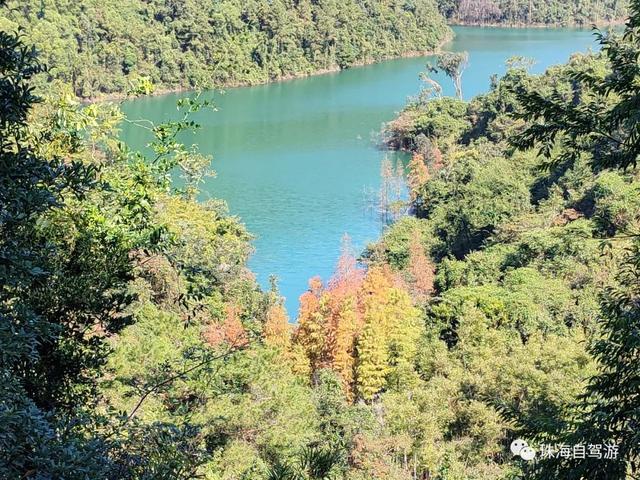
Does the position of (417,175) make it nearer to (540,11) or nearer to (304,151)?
(304,151)

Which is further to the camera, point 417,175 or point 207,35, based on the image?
point 207,35

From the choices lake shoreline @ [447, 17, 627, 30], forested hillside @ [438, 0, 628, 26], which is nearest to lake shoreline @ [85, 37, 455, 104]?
lake shoreline @ [447, 17, 627, 30]

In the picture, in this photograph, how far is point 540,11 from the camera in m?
65.2

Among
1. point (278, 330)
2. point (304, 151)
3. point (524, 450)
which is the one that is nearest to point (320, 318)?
point (278, 330)

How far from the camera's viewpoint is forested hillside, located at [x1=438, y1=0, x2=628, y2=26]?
2532 inches

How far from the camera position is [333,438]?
24.9 feet

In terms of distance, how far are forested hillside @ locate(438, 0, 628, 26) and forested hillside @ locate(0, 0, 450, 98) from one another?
11971 mm

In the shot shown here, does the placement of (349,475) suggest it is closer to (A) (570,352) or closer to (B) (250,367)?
(B) (250,367)

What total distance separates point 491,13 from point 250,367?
68578 millimetres

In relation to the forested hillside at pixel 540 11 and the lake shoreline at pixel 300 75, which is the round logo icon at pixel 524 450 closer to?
the lake shoreline at pixel 300 75

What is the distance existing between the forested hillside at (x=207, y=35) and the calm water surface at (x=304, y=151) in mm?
2361

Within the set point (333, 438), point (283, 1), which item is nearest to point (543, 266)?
point (333, 438)

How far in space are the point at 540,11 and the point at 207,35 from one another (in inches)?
1500

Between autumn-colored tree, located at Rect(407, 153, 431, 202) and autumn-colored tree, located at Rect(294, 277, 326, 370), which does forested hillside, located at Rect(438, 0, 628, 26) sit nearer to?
autumn-colored tree, located at Rect(407, 153, 431, 202)
